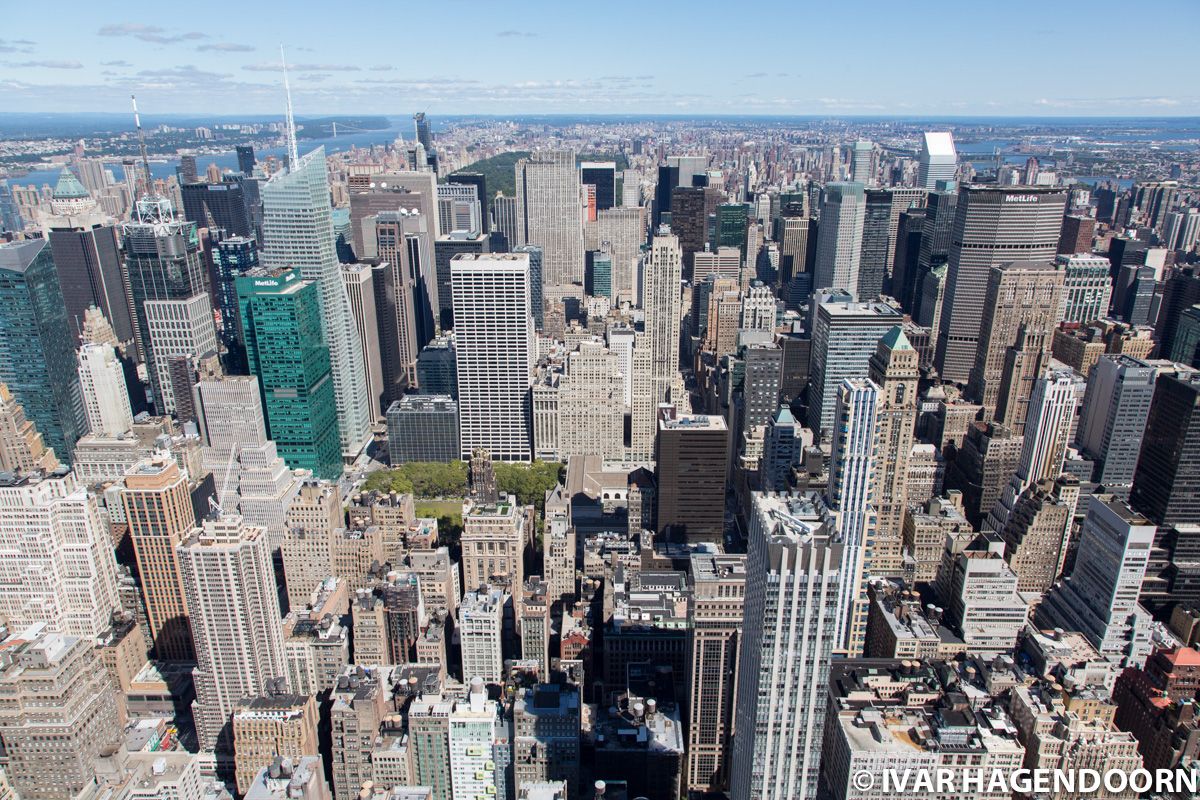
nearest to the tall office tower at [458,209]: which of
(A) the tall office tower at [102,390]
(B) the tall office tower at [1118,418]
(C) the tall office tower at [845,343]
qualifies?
(A) the tall office tower at [102,390]

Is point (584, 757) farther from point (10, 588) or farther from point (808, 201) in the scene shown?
point (808, 201)

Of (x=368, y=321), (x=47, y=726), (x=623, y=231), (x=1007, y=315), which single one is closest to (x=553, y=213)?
(x=623, y=231)

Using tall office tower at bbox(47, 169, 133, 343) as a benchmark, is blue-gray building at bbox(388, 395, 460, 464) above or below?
below

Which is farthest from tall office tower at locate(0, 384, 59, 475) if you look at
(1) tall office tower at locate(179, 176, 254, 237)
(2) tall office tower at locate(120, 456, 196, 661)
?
(1) tall office tower at locate(179, 176, 254, 237)

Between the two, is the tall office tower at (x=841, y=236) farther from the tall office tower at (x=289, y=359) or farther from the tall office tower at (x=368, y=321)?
the tall office tower at (x=289, y=359)

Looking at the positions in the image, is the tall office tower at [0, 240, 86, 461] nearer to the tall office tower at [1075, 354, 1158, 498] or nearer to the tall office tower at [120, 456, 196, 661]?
the tall office tower at [120, 456, 196, 661]

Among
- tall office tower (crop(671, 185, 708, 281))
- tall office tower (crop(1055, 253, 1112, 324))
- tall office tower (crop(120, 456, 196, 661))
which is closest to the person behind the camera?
tall office tower (crop(120, 456, 196, 661))

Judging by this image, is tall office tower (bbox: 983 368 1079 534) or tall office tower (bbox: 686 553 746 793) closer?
tall office tower (bbox: 686 553 746 793)
